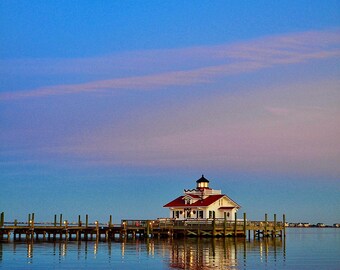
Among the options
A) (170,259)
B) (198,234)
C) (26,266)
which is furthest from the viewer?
(198,234)

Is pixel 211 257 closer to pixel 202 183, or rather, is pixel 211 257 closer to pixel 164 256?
pixel 164 256

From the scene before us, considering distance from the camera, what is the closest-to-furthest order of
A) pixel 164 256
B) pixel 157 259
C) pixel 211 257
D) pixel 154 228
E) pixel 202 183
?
pixel 157 259 < pixel 211 257 < pixel 164 256 < pixel 154 228 < pixel 202 183

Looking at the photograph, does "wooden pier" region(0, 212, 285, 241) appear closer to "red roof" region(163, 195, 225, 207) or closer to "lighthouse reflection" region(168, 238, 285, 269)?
"red roof" region(163, 195, 225, 207)

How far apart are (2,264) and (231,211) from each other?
50.7 m

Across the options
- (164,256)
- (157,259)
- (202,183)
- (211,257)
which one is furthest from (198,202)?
(157,259)

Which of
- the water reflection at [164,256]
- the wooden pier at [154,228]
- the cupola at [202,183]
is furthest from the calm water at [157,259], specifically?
the cupola at [202,183]

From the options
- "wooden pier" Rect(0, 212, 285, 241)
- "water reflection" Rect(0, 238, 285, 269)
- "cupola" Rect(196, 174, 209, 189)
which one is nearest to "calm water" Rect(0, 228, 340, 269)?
"water reflection" Rect(0, 238, 285, 269)

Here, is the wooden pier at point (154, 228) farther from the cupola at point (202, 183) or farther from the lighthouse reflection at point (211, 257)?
the lighthouse reflection at point (211, 257)

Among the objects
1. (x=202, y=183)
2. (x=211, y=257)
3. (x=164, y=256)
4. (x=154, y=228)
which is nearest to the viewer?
(x=211, y=257)

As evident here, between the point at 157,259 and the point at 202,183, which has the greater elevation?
the point at 202,183

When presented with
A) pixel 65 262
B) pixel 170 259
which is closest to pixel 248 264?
pixel 170 259

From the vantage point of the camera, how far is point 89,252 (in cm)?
5959

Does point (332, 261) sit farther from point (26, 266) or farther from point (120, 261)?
point (26, 266)

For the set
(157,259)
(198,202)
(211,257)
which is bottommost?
(157,259)
